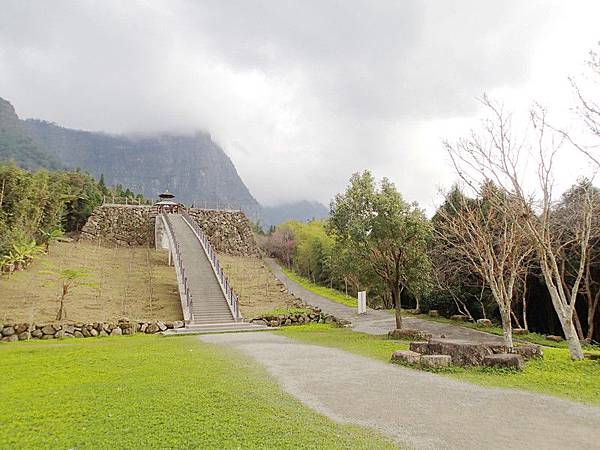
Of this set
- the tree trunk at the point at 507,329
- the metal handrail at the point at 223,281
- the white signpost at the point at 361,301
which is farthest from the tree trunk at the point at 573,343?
the white signpost at the point at 361,301

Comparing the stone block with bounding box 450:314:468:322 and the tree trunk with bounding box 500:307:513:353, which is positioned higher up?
the tree trunk with bounding box 500:307:513:353

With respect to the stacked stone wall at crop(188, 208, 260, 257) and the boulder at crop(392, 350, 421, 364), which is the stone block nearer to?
the boulder at crop(392, 350, 421, 364)

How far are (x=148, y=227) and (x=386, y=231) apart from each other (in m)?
31.1

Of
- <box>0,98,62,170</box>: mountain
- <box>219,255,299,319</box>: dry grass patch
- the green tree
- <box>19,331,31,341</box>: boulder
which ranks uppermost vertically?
<box>0,98,62,170</box>: mountain

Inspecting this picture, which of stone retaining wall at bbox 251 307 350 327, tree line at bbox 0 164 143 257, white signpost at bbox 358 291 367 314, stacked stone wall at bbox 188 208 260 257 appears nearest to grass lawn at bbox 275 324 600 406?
stone retaining wall at bbox 251 307 350 327

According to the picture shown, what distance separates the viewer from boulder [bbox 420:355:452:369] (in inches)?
331

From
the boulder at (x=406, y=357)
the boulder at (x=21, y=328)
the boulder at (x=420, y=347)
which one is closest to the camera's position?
the boulder at (x=406, y=357)

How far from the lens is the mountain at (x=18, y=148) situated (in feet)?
240

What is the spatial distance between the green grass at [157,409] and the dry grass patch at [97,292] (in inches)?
337

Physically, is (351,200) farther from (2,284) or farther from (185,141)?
(185,141)

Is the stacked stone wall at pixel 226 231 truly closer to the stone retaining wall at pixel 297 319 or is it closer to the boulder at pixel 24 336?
the stone retaining wall at pixel 297 319

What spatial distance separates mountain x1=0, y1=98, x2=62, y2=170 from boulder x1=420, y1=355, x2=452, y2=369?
77632mm

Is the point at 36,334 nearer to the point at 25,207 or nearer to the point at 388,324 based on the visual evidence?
the point at 25,207

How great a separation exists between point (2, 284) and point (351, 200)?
54.1 feet
